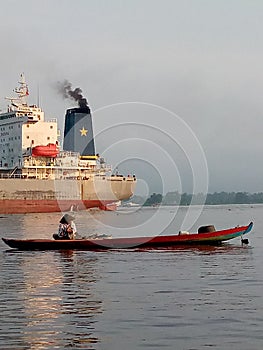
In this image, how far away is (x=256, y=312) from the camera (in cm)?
1271

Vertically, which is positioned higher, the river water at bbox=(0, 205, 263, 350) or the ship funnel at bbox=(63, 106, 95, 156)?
the ship funnel at bbox=(63, 106, 95, 156)

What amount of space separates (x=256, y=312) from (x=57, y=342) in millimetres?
4373

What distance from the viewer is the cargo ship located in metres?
67.7

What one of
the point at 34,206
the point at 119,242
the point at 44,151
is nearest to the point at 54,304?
the point at 119,242

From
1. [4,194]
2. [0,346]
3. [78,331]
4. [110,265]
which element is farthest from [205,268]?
[4,194]

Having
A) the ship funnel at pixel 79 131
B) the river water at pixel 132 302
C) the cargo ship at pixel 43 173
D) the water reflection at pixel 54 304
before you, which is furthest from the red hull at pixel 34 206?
the water reflection at pixel 54 304

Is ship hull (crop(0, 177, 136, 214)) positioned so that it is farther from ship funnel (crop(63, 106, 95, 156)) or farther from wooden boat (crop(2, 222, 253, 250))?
wooden boat (crop(2, 222, 253, 250))

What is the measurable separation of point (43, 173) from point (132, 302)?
191ft

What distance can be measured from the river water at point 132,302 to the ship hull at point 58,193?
144 feet

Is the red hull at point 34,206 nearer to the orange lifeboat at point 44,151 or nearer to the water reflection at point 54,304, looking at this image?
the orange lifeboat at point 44,151

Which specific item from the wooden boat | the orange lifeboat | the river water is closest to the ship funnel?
the orange lifeboat

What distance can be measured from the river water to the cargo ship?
1749 inches

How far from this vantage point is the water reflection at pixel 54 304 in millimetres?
10602

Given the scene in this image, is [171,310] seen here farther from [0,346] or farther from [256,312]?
[0,346]
